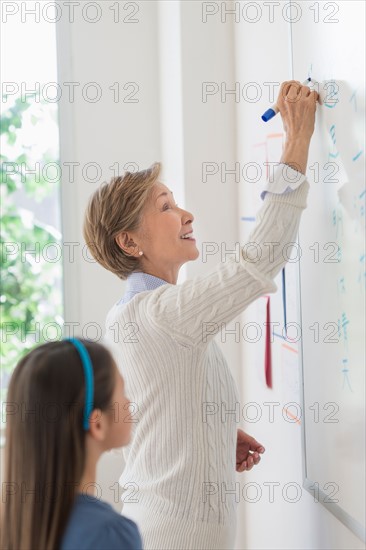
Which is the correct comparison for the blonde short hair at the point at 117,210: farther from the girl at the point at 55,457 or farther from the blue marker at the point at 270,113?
the girl at the point at 55,457

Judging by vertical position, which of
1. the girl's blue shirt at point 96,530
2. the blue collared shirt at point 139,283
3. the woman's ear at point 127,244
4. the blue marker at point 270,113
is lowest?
the girl's blue shirt at point 96,530

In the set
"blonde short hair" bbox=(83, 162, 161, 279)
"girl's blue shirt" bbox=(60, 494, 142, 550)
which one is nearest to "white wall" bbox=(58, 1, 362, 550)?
"blonde short hair" bbox=(83, 162, 161, 279)

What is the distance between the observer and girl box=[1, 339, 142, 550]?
104 cm

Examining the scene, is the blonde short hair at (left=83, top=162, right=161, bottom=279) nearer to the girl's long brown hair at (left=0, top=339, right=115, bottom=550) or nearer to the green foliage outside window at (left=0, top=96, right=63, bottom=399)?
the girl's long brown hair at (left=0, top=339, right=115, bottom=550)

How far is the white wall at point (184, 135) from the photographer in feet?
6.27

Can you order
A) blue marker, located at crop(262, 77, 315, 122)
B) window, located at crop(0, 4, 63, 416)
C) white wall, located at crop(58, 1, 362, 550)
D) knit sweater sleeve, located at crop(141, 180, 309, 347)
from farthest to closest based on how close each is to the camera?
window, located at crop(0, 4, 63, 416), white wall, located at crop(58, 1, 362, 550), blue marker, located at crop(262, 77, 315, 122), knit sweater sleeve, located at crop(141, 180, 309, 347)

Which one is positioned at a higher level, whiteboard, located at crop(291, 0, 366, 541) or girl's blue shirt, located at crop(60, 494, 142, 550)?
whiteboard, located at crop(291, 0, 366, 541)

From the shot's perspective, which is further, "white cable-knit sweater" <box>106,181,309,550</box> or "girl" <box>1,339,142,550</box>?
"white cable-knit sweater" <box>106,181,309,550</box>

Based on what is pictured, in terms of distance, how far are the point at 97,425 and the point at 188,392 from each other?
0.36 metres

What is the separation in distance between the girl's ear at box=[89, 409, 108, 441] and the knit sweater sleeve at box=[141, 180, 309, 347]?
1.02 ft

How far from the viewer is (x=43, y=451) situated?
105cm

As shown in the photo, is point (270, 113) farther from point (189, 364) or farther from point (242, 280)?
point (189, 364)

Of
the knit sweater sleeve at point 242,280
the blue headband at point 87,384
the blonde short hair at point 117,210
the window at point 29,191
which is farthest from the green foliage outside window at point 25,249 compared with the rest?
the blue headband at point 87,384

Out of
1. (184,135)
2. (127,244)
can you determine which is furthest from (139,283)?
(184,135)
